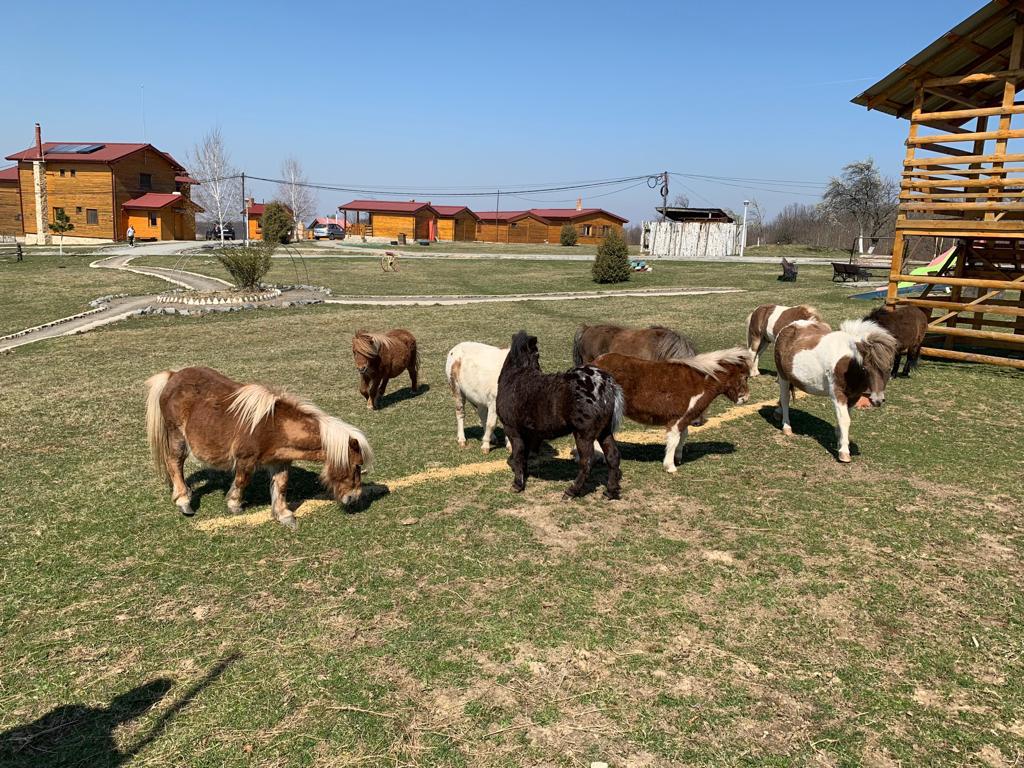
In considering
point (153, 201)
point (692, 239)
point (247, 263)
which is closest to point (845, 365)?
point (247, 263)

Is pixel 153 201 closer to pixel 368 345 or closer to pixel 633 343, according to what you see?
pixel 368 345

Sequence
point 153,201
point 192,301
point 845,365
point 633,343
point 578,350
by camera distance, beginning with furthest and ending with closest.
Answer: point 153,201 → point 192,301 → point 578,350 → point 633,343 → point 845,365

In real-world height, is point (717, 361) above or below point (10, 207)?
below

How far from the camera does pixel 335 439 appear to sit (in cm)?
627

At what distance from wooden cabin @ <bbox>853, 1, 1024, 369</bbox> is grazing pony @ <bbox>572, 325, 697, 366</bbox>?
7412 mm

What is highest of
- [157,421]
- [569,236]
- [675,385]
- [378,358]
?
[569,236]

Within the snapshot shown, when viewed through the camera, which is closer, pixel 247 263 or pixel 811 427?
pixel 811 427

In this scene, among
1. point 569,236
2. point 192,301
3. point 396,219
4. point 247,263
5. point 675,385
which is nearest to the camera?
point 675,385

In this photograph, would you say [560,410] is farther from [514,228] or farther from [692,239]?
[514,228]

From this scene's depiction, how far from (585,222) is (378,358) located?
65832 millimetres

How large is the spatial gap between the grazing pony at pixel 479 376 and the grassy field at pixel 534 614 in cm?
70

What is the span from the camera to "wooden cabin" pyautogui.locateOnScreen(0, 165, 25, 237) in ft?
195

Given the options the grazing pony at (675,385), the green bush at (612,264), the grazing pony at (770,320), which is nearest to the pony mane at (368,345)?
the grazing pony at (675,385)

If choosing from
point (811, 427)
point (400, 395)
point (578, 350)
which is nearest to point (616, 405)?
point (578, 350)
